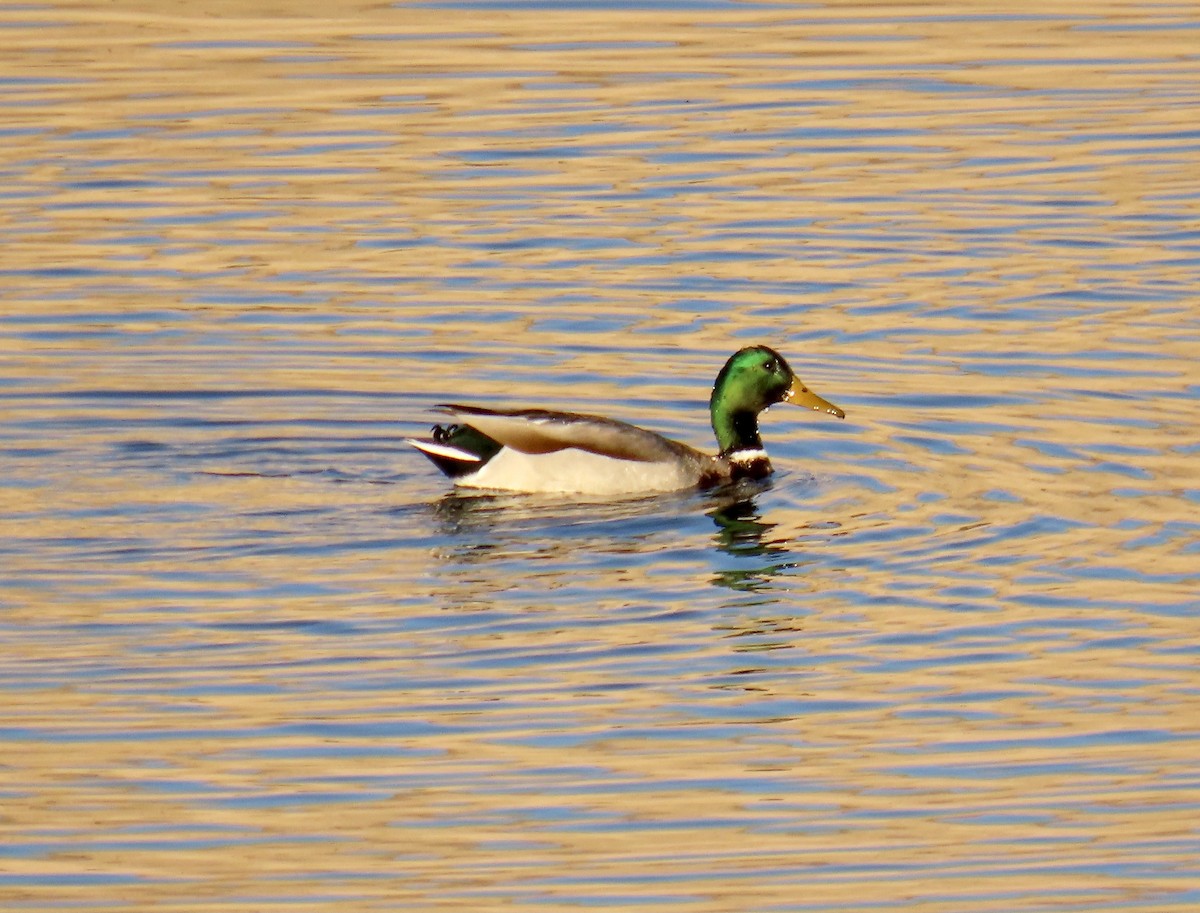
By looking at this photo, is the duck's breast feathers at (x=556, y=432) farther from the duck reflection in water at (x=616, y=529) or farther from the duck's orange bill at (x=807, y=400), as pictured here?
the duck's orange bill at (x=807, y=400)

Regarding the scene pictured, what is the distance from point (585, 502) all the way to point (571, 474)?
0.50 ft

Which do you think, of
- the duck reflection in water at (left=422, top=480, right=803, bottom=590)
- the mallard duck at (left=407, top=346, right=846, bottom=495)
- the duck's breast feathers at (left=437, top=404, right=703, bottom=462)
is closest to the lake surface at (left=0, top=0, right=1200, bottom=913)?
the duck reflection in water at (left=422, top=480, right=803, bottom=590)

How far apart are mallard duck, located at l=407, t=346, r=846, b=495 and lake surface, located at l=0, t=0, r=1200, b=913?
0.61 feet

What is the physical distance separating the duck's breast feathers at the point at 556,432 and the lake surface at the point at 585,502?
0.30 meters

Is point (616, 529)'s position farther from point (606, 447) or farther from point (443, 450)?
point (443, 450)

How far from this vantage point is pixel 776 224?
59.7ft

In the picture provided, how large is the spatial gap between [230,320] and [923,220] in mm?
5064

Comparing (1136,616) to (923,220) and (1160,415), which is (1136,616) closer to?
(1160,415)

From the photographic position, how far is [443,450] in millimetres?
13008

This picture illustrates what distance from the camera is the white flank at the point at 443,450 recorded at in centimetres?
1298

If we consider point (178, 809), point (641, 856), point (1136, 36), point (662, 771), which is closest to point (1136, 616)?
point (662, 771)

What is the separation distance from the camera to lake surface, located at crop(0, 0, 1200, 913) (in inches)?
320

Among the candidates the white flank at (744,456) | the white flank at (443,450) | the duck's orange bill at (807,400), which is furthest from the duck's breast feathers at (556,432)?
the duck's orange bill at (807,400)

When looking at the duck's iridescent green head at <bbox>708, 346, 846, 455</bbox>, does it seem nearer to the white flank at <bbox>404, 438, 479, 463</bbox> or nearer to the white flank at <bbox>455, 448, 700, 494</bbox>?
the white flank at <bbox>455, 448, 700, 494</bbox>
